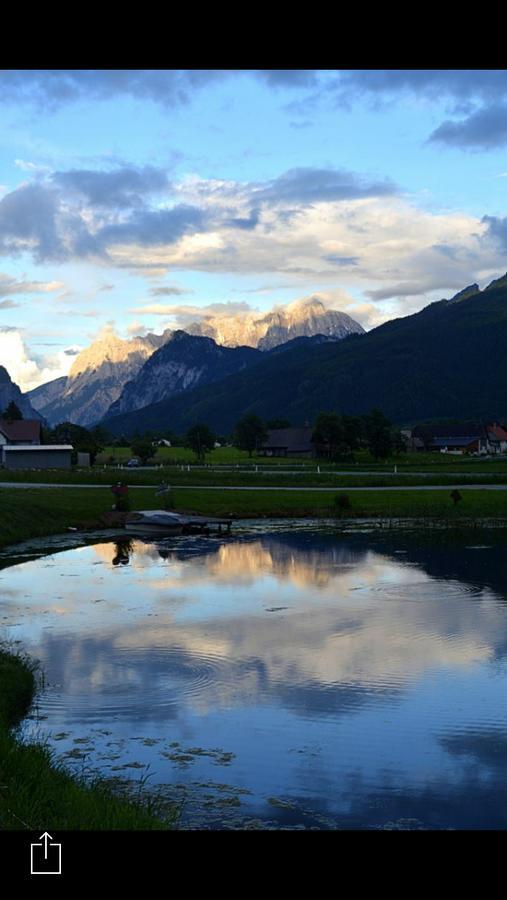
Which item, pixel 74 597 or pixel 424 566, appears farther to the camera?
pixel 424 566

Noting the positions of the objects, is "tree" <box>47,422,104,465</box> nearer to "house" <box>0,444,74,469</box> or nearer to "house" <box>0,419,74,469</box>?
"house" <box>0,419,74,469</box>

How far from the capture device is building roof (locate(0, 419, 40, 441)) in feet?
479

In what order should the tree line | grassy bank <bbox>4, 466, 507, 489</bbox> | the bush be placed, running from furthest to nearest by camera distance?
the tree line
grassy bank <bbox>4, 466, 507, 489</bbox>
the bush

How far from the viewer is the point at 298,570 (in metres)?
45.1

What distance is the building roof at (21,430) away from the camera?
14599 cm

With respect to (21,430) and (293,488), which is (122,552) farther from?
(21,430)

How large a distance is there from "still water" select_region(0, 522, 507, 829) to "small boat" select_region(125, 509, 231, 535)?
17.0 meters

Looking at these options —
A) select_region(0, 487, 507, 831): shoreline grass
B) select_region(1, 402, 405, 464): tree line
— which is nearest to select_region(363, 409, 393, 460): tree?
select_region(1, 402, 405, 464): tree line

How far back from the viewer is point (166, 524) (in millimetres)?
64562

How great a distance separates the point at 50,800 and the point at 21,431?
14056cm

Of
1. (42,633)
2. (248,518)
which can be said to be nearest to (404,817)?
(42,633)

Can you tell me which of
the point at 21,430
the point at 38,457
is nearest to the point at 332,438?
the point at 21,430

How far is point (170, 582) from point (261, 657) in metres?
15.3
